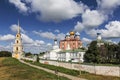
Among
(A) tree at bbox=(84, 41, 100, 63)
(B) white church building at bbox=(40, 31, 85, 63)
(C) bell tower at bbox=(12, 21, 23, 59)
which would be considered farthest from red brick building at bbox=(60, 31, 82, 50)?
(A) tree at bbox=(84, 41, 100, 63)

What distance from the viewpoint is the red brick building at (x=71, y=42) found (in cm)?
11780

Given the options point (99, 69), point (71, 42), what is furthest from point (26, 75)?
point (71, 42)

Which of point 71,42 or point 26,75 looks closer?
point 26,75

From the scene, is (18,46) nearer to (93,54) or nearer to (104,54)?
(93,54)

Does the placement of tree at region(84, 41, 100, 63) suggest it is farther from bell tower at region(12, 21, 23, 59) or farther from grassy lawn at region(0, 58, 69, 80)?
bell tower at region(12, 21, 23, 59)

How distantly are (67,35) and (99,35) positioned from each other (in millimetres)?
25216

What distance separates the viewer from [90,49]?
7938 cm

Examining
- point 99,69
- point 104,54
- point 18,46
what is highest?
point 18,46

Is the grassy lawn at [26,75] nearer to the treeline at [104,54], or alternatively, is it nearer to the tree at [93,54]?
the tree at [93,54]

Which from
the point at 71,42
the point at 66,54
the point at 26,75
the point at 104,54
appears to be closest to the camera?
the point at 26,75

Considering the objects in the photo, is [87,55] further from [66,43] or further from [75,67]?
[66,43]

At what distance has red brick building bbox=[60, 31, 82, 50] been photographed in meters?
118

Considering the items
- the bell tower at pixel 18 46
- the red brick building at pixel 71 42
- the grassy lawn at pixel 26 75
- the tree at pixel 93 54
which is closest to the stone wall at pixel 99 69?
the grassy lawn at pixel 26 75

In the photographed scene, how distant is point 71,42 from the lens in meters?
119
